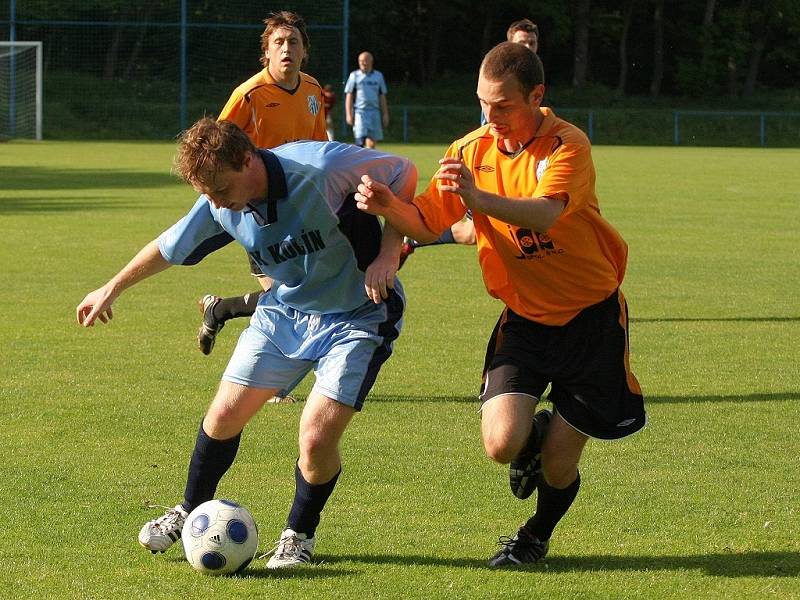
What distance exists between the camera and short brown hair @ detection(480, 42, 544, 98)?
4.50m

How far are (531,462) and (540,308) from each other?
555 mm

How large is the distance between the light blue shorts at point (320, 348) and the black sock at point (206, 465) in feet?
0.77

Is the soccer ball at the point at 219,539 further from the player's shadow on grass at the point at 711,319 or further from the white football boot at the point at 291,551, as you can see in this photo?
the player's shadow on grass at the point at 711,319

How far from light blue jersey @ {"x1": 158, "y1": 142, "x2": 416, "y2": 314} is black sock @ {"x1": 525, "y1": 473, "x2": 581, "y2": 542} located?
97cm

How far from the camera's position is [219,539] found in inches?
178

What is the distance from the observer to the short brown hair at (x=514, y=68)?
450 cm

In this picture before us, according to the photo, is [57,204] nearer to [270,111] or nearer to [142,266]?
[270,111]

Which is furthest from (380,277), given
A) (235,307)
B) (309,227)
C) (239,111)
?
(239,111)

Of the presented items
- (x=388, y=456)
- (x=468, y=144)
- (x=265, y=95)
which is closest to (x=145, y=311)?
(x=265, y=95)

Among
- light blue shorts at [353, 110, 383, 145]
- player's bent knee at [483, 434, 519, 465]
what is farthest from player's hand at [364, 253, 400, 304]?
light blue shorts at [353, 110, 383, 145]

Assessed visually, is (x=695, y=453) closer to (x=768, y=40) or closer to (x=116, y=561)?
(x=116, y=561)

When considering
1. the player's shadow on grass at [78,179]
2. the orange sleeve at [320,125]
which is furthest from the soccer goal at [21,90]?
the orange sleeve at [320,125]

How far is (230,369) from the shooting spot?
15.4 ft

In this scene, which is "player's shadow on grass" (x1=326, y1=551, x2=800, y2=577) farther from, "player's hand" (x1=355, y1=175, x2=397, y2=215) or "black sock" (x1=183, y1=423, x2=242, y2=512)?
"player's hand" (x1=355, y1=175, x2=397, y2=215)
